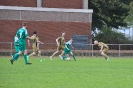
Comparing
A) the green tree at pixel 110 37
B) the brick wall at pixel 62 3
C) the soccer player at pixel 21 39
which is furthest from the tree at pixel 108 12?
the soccer player at pixel 21 39

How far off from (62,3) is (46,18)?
3.75m

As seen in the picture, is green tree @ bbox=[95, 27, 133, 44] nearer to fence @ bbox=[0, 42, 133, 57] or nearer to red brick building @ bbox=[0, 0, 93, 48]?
red brick building @ bbox=[0, 0, 93, 48]

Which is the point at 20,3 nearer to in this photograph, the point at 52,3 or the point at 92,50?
the point at 52,3

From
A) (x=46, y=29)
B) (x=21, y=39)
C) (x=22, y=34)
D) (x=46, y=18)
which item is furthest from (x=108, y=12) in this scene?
(x=22, y=34)

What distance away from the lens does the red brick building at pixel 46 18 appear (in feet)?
163

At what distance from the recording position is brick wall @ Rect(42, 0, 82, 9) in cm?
5391

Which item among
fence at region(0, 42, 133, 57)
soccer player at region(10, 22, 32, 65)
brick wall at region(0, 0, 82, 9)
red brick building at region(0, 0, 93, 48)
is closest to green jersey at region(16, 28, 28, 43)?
soccer player at region(10, 22, 32, 65)

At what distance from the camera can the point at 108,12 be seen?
61.3 meters

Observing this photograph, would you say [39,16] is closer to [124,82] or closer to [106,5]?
[106,5]

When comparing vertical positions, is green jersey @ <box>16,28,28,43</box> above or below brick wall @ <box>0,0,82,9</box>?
below

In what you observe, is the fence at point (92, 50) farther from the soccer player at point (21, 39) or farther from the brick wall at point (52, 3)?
the soccer player at point (21, 39)

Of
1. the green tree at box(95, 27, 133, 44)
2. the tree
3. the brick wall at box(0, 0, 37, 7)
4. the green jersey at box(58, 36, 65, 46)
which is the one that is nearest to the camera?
the green jersey at box(58, 36, 65, 46)

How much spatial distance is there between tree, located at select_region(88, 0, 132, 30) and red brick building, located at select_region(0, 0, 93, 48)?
648cm

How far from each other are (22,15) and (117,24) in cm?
1534
